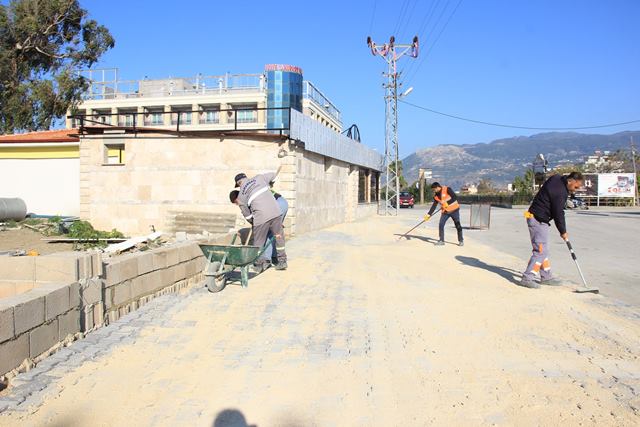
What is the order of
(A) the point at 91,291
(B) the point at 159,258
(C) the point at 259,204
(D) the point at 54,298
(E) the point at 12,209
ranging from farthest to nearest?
(E) the point at 12,209
(C) the point at 259,204
(B) the point at 159,258
(A) the point at 91,291
(D) the point at 54,298

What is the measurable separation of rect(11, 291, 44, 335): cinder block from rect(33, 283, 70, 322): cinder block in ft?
0.24

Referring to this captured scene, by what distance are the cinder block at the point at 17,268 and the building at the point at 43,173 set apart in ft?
47.9

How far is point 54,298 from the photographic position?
451cm

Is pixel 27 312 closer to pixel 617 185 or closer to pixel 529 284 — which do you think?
pixel 529 284

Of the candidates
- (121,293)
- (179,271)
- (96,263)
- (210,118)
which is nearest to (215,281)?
(179,271)

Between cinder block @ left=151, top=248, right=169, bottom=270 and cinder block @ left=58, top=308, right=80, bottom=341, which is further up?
cinder block @ left=151, top=248, right=169, bottom=270

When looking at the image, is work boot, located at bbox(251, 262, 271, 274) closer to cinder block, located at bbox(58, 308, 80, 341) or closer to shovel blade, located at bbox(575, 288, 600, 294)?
cinder block, located at bbox(58, 308, 80, 341)

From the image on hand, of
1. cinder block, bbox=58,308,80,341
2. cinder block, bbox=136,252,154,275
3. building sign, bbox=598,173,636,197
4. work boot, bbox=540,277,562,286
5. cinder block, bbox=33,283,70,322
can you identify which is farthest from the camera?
building sign, bbox=598,173,636,197

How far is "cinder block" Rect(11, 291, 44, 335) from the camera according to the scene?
3.99 m

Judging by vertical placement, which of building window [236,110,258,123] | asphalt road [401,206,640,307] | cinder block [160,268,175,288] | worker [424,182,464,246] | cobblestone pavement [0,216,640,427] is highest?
building window [236,110,258,123]

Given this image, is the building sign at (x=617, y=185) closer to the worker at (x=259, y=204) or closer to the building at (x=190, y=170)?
the building at (x=190, y=170)

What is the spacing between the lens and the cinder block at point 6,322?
12.5 feet

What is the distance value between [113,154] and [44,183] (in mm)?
4869

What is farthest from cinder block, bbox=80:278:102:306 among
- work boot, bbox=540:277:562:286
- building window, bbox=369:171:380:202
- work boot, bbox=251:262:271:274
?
building window, bbox=369:171:380:202
